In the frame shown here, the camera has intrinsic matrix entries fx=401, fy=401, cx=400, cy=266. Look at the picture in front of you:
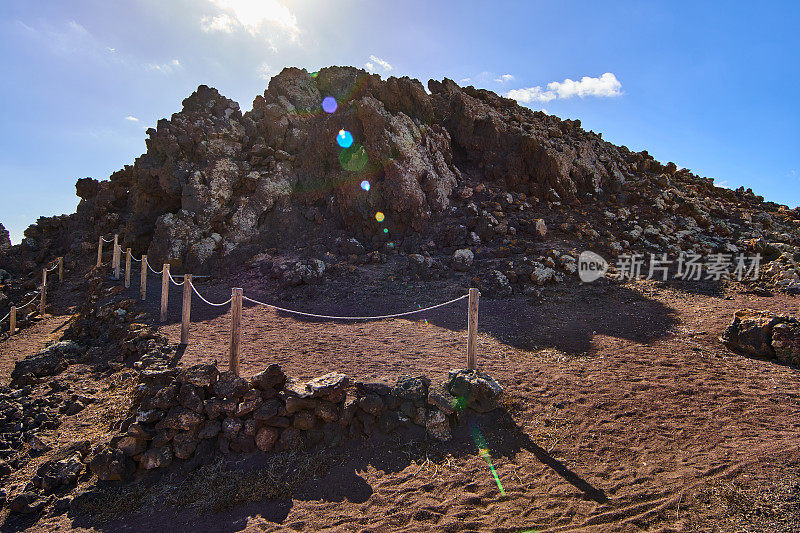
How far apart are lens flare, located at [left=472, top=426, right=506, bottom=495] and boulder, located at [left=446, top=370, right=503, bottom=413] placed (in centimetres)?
35

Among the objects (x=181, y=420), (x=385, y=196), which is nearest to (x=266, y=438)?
(x=181, y=420)

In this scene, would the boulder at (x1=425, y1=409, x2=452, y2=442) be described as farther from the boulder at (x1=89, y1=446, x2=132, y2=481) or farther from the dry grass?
the boulder at (x1=89, y1=446, x2=132, y2=481)

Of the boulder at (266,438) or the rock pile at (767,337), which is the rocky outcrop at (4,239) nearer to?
the boulder at (266,438)

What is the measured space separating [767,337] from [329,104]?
→ 20.3 meters

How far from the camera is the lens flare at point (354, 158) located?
18.4m

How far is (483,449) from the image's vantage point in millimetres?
5160

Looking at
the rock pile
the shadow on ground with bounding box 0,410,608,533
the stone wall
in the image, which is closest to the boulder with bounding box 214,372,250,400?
the stone wall

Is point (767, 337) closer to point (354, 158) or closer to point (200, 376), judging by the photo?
point (200, 376)

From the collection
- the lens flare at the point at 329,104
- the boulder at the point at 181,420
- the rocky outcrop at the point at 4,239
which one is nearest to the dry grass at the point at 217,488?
the boulder at the point at 181,420

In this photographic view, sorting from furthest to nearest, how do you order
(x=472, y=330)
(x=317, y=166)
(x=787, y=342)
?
(x=317, y=166) < (x=787, y=342) < (x=472, y=330)

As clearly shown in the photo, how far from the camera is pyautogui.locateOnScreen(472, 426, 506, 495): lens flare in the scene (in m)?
4.59

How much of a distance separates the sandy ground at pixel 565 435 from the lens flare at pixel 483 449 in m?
0.06
